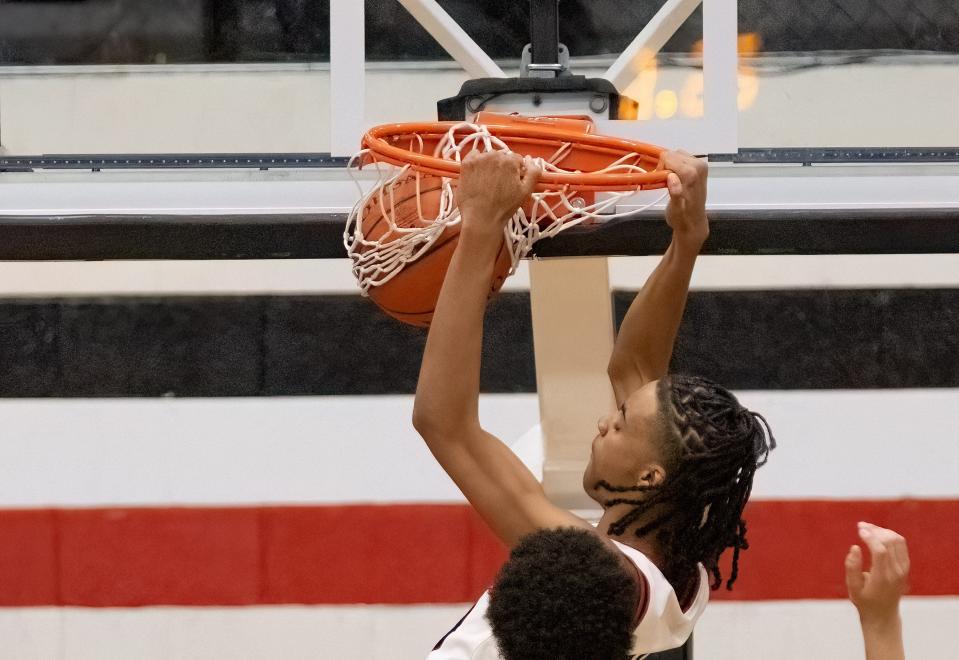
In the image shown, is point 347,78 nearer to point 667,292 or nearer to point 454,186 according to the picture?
point 454,186

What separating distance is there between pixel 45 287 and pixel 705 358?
1394 mm

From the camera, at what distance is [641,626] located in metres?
1.08

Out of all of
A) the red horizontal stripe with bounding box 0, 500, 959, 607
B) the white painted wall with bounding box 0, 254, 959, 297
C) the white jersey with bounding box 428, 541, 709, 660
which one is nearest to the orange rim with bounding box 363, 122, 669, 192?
the white jersey with bounding box 428, 541, 709, 660

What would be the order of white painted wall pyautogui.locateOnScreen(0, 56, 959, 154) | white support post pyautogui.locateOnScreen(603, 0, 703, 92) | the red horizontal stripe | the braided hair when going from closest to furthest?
the braided hair
white support post pyautogui.locateOnScreen(603, 0, 703, 92)
white painted wall pyautogui.locateOnScreen(0, 56, 959, 154)
the red horizontal stripe

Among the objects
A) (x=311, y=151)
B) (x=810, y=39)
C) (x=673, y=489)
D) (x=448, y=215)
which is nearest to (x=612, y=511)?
(x=673, y=489)

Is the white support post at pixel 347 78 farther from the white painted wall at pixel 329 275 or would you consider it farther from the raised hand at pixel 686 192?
the white painted wall at pixel 329 275

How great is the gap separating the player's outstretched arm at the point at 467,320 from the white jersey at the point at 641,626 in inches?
3.9

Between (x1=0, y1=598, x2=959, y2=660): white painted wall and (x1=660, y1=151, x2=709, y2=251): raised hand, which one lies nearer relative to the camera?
(x1=660, y1=151, x2=709, y2=251): raised hand

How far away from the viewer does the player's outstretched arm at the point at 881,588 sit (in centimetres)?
107

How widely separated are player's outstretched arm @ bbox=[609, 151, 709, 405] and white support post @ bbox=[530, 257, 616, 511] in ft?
0.92

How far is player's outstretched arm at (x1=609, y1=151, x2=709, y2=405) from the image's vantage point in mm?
1288

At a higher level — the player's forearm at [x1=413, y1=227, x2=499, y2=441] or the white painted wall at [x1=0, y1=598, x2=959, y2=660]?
the player's forearm at [x1=413, y1=227, x2=499, y2=441]

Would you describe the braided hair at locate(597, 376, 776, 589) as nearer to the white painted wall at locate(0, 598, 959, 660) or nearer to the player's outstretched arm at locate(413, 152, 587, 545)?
the player's outstretched arm at locate(413, 152, 587, 545)

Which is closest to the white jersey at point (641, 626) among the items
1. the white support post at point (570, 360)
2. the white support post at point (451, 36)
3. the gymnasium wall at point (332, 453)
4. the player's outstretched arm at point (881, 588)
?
the player's outstretched arm at point (881, 588)
